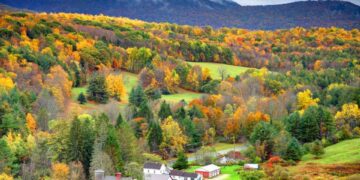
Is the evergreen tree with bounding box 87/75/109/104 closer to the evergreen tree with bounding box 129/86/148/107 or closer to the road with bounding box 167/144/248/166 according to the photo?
the evergreen tree with bounding box 129/86/148/107

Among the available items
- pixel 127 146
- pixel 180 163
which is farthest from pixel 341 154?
pixel 127 146

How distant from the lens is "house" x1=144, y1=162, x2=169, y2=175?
60.2 m

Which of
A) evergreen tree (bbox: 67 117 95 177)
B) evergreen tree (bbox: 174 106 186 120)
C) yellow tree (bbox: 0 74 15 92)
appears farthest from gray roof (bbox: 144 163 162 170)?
yellow tree (bbox: 0 74 15 92)

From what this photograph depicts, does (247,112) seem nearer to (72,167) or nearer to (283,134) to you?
(283,134)

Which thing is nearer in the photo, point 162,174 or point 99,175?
point 99,175

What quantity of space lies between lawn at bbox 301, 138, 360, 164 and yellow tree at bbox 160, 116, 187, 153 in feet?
52.8

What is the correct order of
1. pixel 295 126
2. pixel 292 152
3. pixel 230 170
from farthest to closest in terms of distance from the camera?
pixel 295 126, pixel 292 152, pixel 230 170

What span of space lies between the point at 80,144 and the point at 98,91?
33.3 meters

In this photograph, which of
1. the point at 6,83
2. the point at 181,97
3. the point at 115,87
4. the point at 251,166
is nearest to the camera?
the point at 251,166

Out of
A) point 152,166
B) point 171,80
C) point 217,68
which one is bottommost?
point 152,166

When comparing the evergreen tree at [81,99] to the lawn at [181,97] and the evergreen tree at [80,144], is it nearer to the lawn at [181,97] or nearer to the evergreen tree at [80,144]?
Answer: the lawn at [181,97]

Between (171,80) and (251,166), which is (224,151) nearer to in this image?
(251,166)

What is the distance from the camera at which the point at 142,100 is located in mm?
92812

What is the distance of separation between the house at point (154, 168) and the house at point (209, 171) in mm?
3892
